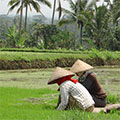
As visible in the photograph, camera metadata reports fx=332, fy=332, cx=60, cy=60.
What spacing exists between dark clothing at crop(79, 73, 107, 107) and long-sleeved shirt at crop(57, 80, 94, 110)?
748mm

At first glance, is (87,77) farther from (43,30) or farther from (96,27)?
(43,30)

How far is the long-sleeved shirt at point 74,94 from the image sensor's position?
4598 millimetres

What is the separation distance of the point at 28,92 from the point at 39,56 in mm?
9785

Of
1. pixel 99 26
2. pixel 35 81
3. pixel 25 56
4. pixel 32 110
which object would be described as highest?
pixel 99 26

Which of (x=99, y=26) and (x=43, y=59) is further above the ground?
(x=99, y=26)

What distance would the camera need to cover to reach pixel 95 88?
5527 mm

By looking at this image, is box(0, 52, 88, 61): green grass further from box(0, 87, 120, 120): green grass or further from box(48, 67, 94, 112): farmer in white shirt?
box(48, 67, 94, 112): farmer in white shirt

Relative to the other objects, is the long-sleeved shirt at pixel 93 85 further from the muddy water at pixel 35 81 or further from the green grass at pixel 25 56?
the green grass at pixel 25 56

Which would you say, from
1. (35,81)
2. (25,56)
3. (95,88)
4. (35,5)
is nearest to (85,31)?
(35,5)

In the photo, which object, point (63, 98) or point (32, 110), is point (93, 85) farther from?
point (32, 110)

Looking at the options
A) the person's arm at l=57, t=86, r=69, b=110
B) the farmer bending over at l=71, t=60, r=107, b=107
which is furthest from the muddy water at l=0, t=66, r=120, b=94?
the person's arm at l=57, t=86, r=69, b=110

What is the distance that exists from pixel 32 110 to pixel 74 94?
0.65 metres

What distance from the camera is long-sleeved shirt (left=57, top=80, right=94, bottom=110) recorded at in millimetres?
4598

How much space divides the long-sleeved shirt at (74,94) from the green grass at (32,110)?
0.22 m
